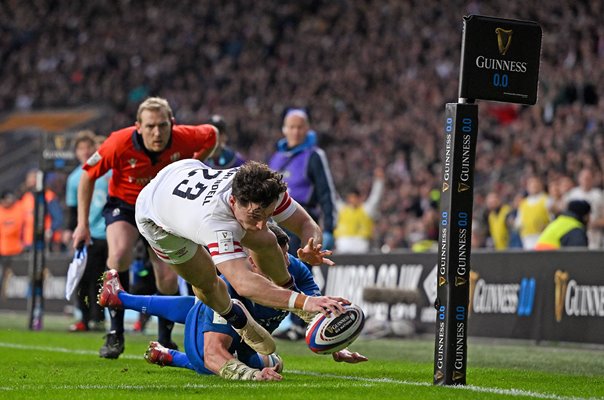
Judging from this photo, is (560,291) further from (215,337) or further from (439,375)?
(439,375)

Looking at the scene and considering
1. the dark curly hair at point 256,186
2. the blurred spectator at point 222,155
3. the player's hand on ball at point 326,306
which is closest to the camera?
the player's hand on ball at point 326,306

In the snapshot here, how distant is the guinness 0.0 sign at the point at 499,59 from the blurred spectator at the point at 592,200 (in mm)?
9699

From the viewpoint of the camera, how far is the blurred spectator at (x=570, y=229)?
1401cm

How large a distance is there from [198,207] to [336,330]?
4.00 ft

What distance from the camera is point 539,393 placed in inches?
287

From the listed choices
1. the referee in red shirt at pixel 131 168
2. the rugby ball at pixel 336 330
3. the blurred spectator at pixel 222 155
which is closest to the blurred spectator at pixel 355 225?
the blurred spectator at pixel 222 155

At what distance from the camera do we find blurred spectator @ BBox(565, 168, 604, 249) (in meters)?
16.8

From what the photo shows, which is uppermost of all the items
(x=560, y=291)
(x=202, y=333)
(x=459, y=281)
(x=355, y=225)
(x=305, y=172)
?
(x=305, y=172)

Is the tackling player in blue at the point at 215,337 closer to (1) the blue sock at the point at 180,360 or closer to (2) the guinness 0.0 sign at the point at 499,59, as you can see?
(1) the blue sock at the point at 180,360

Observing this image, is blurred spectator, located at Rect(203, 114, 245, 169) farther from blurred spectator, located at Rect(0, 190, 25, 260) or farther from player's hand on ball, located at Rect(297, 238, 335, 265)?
blurred spectator, located at Rect(0, 190, 25, 260)

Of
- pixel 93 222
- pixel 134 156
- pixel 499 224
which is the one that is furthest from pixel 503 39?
pixel 499 224

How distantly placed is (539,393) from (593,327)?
558cm

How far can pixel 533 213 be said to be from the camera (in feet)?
57.8

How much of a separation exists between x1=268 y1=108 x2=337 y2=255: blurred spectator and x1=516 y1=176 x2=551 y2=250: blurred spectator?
5.04 meters
